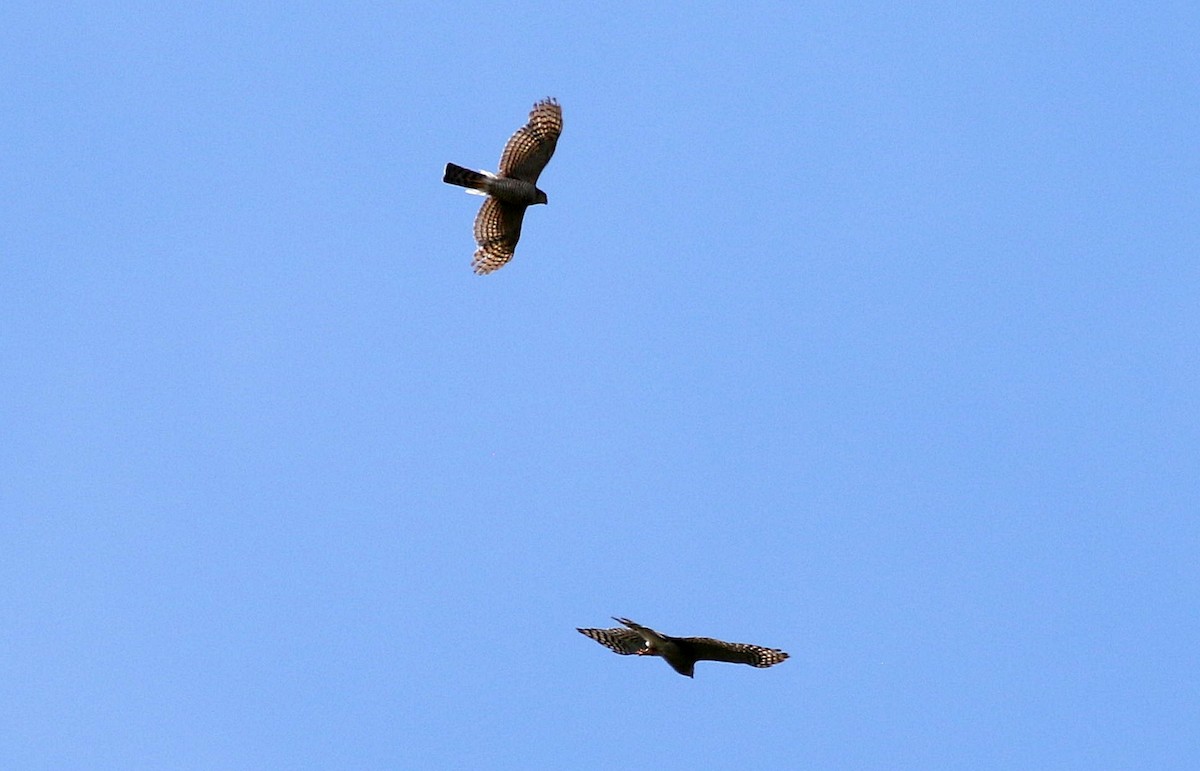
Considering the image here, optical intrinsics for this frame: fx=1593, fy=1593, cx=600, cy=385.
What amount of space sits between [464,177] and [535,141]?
53.0 inches

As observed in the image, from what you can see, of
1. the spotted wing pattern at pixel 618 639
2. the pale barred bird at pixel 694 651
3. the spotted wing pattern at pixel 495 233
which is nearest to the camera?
the pale barred bird at pixel 694 651

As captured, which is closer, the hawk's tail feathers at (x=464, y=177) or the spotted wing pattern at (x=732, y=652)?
the spotted wing pattern at (x=732, y=652)

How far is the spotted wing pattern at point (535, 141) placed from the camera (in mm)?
26719

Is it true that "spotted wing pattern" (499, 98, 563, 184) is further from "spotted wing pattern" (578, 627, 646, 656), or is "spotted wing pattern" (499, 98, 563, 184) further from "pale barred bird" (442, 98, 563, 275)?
"spotted wing pattern" (578, 627, 646, 656)

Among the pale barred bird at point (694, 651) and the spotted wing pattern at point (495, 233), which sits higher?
the spotted wing pattern at point (495, 233)

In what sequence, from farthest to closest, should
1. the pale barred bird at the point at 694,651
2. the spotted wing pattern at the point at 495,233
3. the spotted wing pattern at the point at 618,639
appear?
the spotted wing pattern at the point at 495,233
the spotted wing pattern at the point at 618,639
the pale barred bird at the point at 694,651

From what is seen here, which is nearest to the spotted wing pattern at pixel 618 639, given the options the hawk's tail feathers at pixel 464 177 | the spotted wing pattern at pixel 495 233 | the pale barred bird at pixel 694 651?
the pale barred bird at pixel 694 651

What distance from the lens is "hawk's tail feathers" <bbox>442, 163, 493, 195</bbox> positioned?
1046 inches

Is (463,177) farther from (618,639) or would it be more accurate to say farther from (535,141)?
(618,639)

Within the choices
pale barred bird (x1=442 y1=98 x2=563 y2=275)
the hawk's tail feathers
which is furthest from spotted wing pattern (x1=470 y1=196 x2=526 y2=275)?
the hawk's tail feathers

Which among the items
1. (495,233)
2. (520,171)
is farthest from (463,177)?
(495,233)

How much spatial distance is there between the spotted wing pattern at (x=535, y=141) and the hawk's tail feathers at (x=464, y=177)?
0.42 m

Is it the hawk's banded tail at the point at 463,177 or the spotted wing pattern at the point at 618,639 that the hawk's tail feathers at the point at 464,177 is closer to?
the hawk's banded tail at the point at 463,177

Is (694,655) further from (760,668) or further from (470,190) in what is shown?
(470,190)
